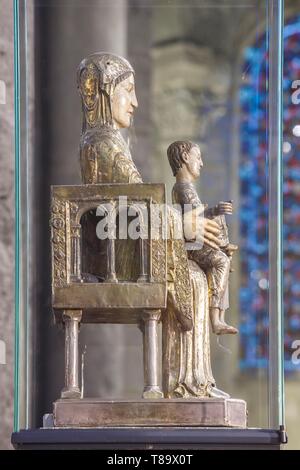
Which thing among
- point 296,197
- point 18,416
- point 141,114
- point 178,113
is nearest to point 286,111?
point 296,197

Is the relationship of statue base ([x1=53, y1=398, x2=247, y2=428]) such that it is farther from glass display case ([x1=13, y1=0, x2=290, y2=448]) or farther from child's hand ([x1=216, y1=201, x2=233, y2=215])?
child's hand ([x1=216, y1=201, x2=233, y2=215])

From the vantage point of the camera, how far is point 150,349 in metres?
7.25

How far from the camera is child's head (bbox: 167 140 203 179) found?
24.8 ft

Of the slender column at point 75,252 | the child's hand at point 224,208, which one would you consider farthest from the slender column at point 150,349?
the child's hand at point 224,208

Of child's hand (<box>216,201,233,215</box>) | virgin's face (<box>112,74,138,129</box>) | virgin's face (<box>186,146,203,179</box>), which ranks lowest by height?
child's hand (<box>216,201,233,215</box>)

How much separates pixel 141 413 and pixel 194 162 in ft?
2.85

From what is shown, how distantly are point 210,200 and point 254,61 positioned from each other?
1026mm

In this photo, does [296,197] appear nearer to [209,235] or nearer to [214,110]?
[214,110]

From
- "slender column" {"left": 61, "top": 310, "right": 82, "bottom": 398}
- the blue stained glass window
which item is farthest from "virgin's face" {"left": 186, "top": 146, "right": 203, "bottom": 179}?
the blue stained glass window

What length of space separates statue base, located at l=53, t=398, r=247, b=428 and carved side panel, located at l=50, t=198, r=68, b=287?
0.36 meters

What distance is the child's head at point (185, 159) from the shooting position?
297 inches

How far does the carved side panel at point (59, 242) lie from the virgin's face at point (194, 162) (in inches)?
20.2

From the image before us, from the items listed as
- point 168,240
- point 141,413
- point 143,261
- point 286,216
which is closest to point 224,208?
point 168,240

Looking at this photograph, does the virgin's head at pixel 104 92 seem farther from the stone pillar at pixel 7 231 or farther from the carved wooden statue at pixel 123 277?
the stone pillar at pixel 7 231
